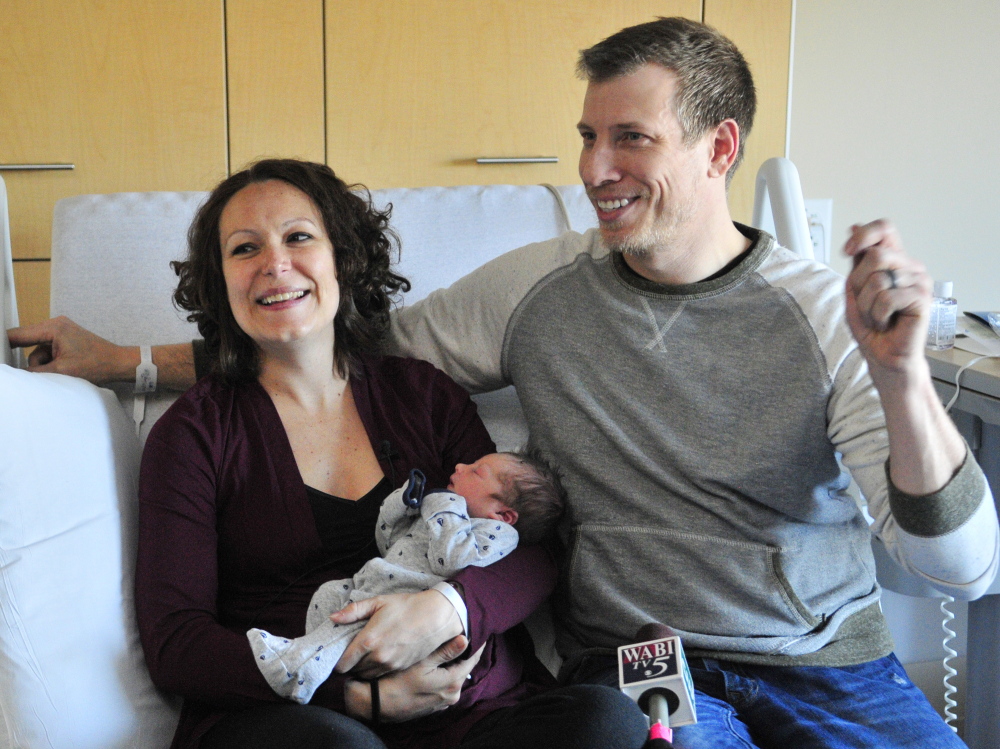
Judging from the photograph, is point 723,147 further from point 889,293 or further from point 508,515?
point 508,515

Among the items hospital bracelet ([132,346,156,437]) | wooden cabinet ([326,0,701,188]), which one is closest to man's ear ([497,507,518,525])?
hospital bracelet ([132,346,156,437])

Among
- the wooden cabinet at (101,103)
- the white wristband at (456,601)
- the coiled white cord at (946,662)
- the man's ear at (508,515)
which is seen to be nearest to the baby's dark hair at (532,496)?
the man's ear at (508,515)

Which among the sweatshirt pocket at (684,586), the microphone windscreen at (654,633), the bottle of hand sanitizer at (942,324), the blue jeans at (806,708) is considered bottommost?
the blue jeans at (806,708)

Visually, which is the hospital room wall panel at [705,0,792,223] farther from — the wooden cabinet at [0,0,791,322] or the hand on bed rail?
the hand on bed rail

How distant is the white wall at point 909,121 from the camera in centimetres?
252

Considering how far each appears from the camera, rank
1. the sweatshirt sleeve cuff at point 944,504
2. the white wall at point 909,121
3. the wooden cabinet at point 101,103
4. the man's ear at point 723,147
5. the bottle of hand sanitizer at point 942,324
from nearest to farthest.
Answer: the sweatshirt sleeve cuff at point 944,504, the man's ear at point 723,147, the bottle of hand sanitizer at point 942,324, the wooden cabinet at point 101,103, the white wall at point 909,121

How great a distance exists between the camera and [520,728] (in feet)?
3.44

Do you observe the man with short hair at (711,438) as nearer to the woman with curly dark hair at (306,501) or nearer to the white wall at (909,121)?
the woman with curly dark hair at (306,501)

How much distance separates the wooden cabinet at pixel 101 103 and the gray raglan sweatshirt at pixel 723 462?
1.14 m

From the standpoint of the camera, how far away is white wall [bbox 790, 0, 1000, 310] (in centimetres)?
252

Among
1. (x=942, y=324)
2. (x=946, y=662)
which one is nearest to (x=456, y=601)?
(x=942, y=324)

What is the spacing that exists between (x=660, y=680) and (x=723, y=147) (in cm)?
79

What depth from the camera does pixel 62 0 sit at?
2025mm

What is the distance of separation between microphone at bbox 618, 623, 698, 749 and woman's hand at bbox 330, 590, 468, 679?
25cm
